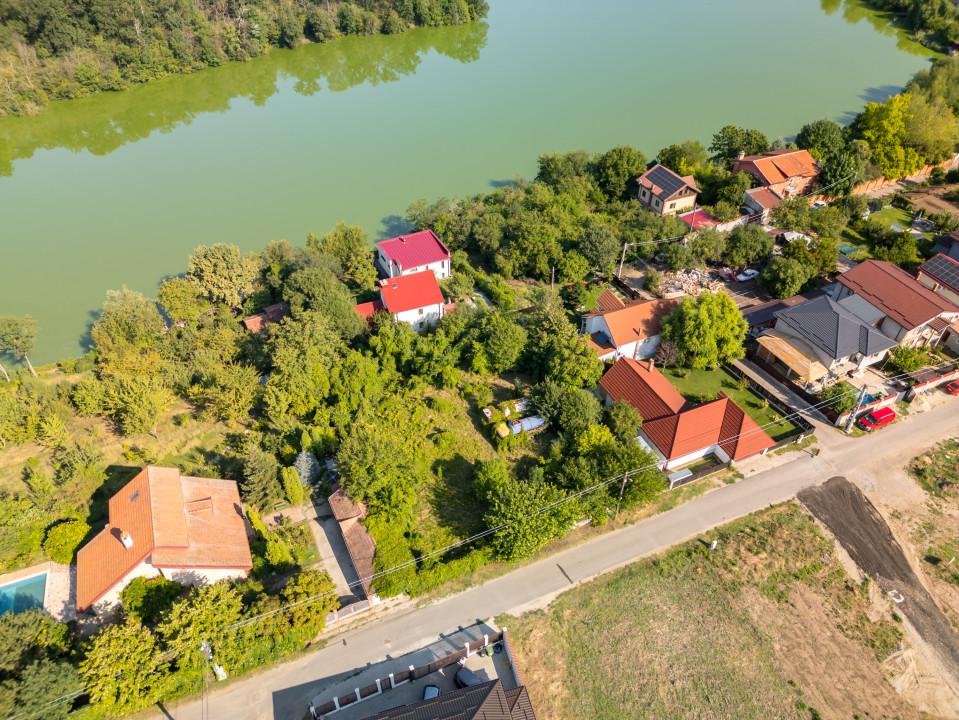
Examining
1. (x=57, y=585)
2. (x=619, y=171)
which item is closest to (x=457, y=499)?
(x=57, y=585)

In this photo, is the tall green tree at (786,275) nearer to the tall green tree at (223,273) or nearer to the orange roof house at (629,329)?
the orange roof house at (629,329)

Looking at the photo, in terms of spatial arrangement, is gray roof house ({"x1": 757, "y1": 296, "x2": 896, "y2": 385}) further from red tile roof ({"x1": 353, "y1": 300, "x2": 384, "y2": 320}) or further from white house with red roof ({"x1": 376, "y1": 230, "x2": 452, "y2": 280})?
red tile roof ({"x1": 353, "y1": 300, "x2": 384, "y2": 320})

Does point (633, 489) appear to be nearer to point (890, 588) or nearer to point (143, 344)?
point (890, 588)

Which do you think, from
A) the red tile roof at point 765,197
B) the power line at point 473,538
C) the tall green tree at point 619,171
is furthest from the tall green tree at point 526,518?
the red tile roof at point 765,197

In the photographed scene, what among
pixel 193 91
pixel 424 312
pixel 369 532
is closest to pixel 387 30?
pixel 193 91

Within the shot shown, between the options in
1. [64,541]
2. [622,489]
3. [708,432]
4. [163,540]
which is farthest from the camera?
[708,432]

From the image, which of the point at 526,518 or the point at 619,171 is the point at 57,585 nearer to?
the point at 526,518

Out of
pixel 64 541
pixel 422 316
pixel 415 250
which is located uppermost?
pixel 415 250
